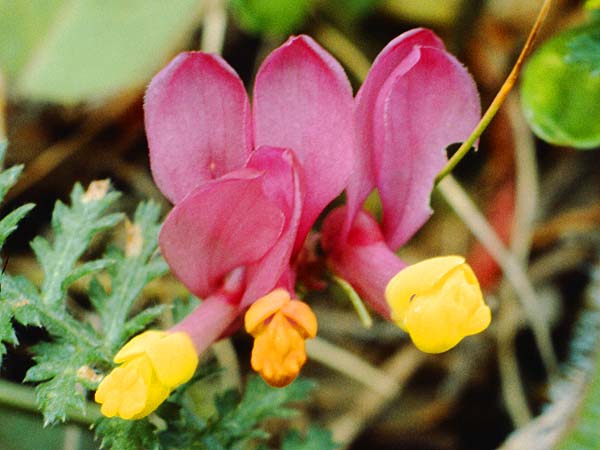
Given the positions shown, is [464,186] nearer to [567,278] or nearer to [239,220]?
[567,278]

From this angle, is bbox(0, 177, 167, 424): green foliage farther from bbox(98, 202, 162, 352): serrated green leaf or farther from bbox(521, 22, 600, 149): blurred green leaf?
bbox(521, 22, 600, 149): blurred green leaf

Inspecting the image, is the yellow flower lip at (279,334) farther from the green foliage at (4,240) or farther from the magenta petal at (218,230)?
the green foliage at (4,240)

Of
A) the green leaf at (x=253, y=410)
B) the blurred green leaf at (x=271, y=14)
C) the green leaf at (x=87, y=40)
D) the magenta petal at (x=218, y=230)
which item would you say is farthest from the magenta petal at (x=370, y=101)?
the green leaf at (x=87, y=40)

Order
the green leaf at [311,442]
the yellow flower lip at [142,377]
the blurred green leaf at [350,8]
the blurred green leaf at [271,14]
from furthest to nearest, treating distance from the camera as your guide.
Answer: the blurred green leaf at [350,8] → the blurred green leaf at [271,14] → the green leaf at [311,442] → the yellow flower lip at [142,377]

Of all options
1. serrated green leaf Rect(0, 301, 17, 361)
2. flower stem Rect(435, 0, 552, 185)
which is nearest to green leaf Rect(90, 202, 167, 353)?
serrated green leaf Rect(0, 301, 17, 361)

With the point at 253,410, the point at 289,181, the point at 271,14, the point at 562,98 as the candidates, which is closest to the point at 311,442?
the point at 253,410

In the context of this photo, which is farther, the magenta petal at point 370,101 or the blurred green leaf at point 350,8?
the blurred green leaf at point 350,8

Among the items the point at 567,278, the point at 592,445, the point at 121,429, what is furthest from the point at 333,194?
the point at 567,278
